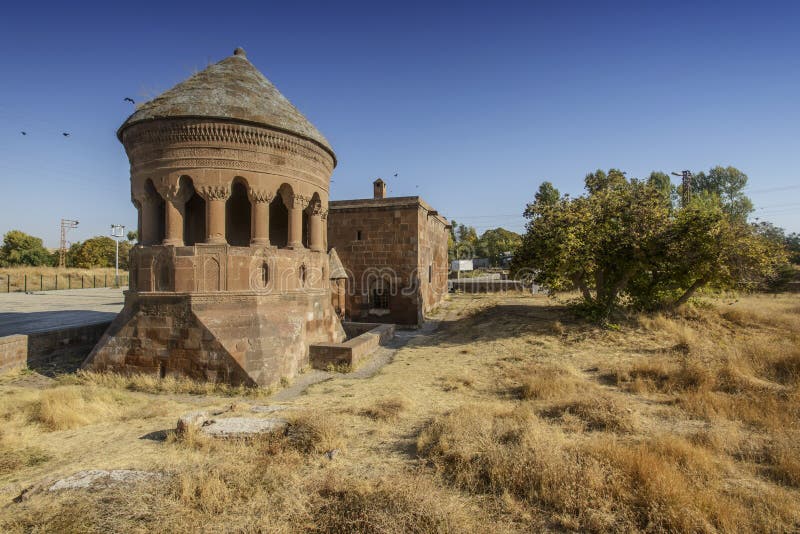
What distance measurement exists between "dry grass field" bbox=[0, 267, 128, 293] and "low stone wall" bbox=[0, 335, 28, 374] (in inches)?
1164

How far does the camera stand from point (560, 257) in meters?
12.5

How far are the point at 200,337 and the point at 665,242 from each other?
533 inches

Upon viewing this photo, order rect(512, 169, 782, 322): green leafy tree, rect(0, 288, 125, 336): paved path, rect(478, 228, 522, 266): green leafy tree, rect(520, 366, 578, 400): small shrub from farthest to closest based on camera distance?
rect(478, 228, 522, 266): green leafy tree → rect(0, 288, 125, 336): paved path → rect(512, 169, 782, 322): green leafy tree → rect(520, 366, 578, 400): small shrub

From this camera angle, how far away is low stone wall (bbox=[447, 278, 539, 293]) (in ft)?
94.7

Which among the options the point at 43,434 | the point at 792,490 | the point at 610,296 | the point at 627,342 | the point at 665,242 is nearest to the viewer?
the point at 792,490

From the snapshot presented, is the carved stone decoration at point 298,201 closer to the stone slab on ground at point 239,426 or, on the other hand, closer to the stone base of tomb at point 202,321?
the stone base of tomb at point 202,321

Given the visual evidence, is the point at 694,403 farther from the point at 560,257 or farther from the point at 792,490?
the point at 560,257

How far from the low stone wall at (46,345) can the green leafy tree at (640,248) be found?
14.2 m

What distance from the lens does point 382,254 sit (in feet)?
58.4

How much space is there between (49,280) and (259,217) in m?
38.2

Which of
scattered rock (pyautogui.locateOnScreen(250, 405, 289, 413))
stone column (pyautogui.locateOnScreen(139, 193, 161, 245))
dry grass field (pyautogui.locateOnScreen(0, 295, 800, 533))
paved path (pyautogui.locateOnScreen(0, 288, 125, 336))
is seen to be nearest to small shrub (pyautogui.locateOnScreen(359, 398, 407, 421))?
dry grass field (pyautogui.locateOnScreen(0, 295, 800, 533))

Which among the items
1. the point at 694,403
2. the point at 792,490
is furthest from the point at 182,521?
the point at 694,403

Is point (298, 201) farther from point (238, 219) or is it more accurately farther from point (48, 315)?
point (48, 315)

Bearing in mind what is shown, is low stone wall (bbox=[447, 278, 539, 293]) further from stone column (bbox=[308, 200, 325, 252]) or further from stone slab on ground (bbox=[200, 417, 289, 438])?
stone slab on ground (bbox=[200, 417, 289, 438])
